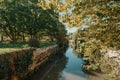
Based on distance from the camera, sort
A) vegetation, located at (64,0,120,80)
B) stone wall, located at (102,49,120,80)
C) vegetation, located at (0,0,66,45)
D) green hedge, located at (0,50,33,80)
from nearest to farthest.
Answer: vegetation, located at (64,0,120,80) → stone wall, located at (102,49,120,80) → green hedge, located at (0,50,33,80) → vegetation, located at (0,0,66,45)

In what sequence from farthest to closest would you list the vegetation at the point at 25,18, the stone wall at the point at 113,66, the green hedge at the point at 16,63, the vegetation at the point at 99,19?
1. the vegetation at the point at 25,18
2. the green hedge at the point at 16,63
3. the stone wall at the point at 113,66
4. the vegetation at the point at 99,19

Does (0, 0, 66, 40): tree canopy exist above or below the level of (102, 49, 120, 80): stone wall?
above

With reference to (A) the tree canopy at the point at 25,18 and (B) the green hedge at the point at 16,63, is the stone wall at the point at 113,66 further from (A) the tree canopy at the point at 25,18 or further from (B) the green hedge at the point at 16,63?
(A) the tree canopy at the point at 25,18

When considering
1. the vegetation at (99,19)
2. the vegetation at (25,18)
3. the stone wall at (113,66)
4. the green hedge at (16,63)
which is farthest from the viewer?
the vegetation at (25,18)

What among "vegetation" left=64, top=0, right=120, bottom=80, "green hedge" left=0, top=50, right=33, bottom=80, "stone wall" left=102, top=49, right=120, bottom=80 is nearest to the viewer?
"vegetation" left=64, top=0, right=120, bottom=80

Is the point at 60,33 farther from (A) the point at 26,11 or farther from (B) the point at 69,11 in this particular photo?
(B) the point at 69,11

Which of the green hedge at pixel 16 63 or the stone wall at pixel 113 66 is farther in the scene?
the green hedge at pixel 16 63

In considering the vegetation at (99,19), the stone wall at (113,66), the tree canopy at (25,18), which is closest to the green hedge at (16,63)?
the stone wall at (113,66)

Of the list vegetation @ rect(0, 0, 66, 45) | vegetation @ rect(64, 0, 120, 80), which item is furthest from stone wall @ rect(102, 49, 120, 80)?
vegetation @ rect(0, 0, 66, 45)

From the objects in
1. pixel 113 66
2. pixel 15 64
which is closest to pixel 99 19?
pixel 113 66

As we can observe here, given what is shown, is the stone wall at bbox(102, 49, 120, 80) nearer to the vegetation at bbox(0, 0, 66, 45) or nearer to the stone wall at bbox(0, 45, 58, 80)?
the stone wall at bbox(0, 45, 58, 80)

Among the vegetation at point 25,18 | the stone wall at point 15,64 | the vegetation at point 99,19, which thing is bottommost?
the stone wall at point 15,64

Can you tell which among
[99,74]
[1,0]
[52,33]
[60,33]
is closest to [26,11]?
[1,0]

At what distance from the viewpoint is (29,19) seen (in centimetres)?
3584
